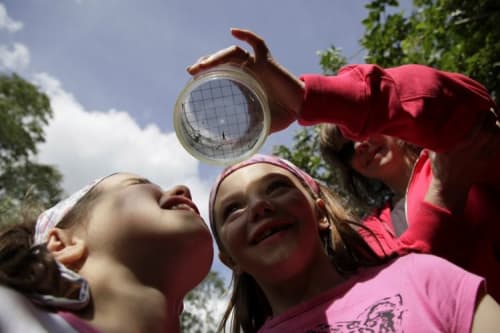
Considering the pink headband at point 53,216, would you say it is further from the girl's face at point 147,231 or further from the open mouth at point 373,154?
the open mouth at point 373,154

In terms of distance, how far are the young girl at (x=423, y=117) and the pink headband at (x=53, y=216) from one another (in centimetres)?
63

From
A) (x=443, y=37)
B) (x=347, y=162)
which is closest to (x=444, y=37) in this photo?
(x=443, y=37)

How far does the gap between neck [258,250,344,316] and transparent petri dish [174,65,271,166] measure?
510mm

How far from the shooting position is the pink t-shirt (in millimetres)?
1192

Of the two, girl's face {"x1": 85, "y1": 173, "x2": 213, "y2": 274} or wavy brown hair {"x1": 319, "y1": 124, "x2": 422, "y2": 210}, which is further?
wavy brown hair {"x1": 319, "y1": 124, "x2": 422, "y2": 210}

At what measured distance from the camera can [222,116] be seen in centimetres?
149

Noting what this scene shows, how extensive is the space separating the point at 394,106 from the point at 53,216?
1241 mm

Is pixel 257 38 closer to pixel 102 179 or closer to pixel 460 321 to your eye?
pixel 102 179

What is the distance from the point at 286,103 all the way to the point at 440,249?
0.73m

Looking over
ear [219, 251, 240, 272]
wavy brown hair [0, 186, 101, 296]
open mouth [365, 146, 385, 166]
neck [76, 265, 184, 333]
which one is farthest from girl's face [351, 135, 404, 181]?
wavy brown hair [0, 186, 101, 296]

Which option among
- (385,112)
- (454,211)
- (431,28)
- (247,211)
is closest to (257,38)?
(385,112)

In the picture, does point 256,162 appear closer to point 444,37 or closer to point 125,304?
point 125,304

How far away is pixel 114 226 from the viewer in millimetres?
1382

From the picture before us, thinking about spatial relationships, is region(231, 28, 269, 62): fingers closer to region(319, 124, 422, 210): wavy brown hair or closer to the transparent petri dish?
the transparent petri dish
